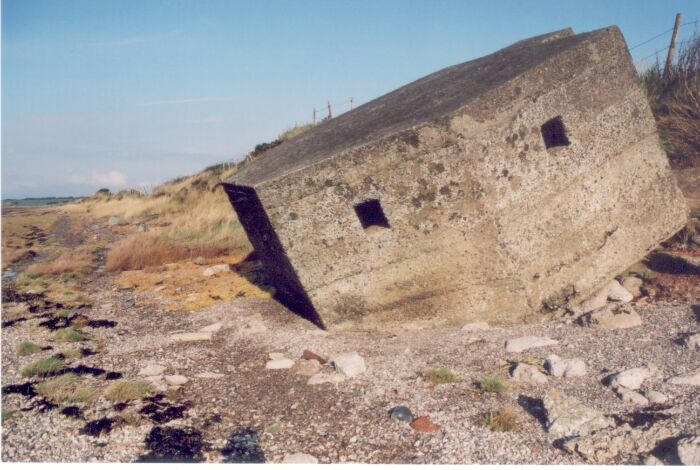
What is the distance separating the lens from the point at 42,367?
3900mm

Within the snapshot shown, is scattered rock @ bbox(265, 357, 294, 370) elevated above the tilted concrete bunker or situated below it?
below

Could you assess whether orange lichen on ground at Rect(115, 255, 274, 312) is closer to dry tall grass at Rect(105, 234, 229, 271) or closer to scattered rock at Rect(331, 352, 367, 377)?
dry tall grass at Rect(105, 234, 229, 271)

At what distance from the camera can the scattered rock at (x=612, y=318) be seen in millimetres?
3811

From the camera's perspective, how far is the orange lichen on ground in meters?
5.93

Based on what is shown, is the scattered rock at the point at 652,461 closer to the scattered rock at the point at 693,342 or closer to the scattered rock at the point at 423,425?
the scattered rock at the point at 423,425

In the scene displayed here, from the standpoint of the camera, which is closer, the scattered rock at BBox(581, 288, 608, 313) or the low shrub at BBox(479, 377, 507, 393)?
the low shrub at BBox(479, 377, 507, 393)

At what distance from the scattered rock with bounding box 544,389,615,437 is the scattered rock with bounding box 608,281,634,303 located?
6.35 feet

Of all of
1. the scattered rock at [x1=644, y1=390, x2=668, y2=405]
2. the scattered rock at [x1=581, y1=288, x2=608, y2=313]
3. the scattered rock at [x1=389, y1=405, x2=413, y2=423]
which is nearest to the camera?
the scattered rock at [x1=644, y1=390, x2=668, y2=405]

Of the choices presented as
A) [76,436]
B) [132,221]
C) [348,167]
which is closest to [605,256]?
[348,167]

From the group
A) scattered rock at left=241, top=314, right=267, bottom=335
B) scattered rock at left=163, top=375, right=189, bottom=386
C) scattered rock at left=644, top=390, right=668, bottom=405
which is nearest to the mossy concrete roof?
scattered rock at left=241, top=314, right=267, bottom=335

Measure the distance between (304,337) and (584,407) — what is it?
237 centimetres

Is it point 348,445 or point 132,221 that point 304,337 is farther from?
point 132,221

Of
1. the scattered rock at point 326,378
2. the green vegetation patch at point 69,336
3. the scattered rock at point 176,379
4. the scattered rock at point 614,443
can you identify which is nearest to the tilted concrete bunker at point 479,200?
the scattered rock at point 326,378

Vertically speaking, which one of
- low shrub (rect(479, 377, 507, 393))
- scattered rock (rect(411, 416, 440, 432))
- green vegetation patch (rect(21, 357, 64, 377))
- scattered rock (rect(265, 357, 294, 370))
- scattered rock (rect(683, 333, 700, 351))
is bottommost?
scattered rock (rect(683, 333, 700, 351))
